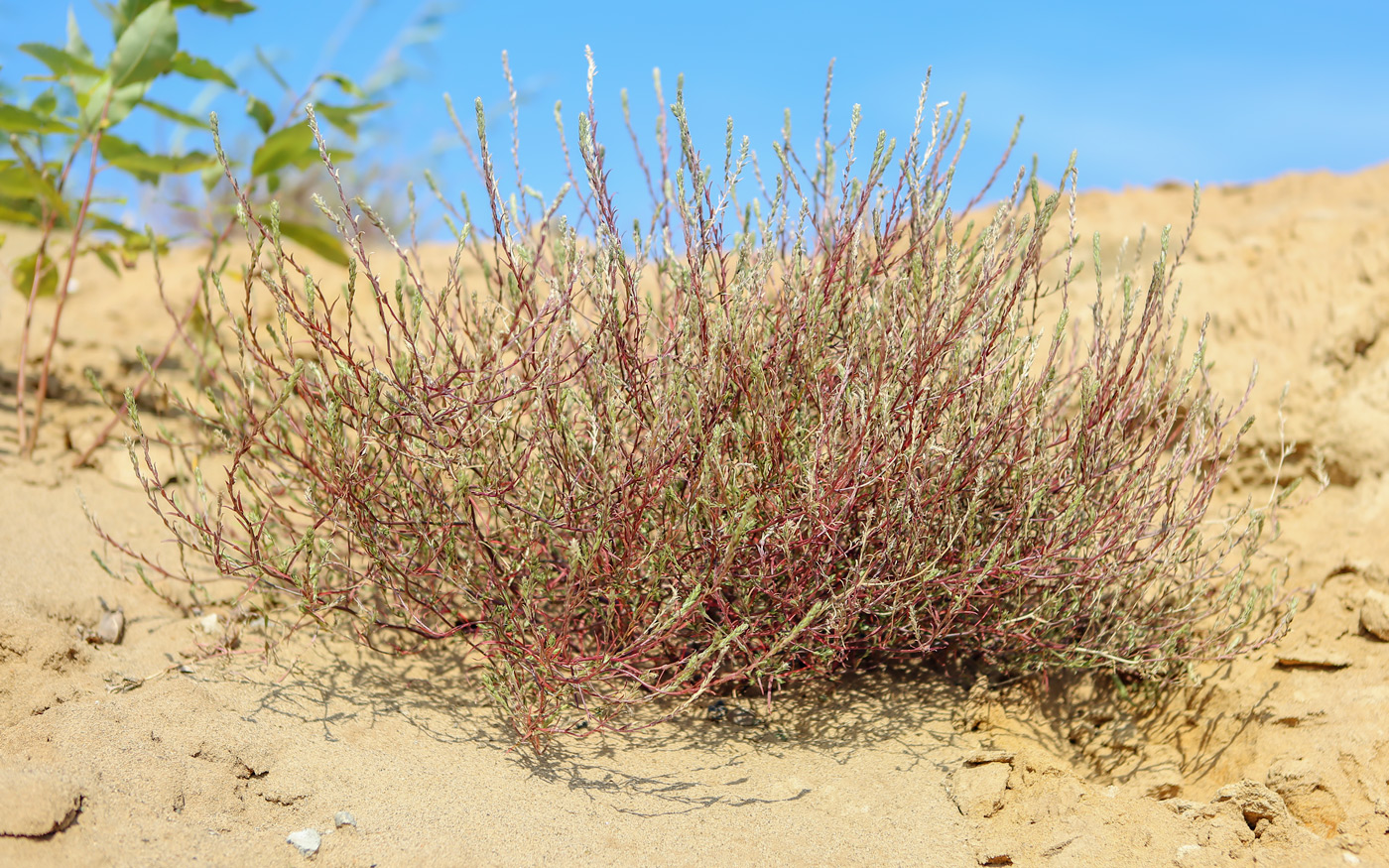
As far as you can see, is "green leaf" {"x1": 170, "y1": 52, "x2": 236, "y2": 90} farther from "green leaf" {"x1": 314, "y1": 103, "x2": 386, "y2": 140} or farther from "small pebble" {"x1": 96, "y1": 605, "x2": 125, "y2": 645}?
"small pebble" {"x1": 96, "y1": 605, "x2": 125, "y2": 645}

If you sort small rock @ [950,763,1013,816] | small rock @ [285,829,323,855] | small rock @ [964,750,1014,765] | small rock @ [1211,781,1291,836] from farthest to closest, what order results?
small rock @ [964,750,1014,765] → small rock @ [950,763,1013,816] → small rock @ [1211,781,1291,836] → small rock @ [285,829,323,855]

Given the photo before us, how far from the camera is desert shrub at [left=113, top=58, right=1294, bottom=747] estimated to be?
8.16ft

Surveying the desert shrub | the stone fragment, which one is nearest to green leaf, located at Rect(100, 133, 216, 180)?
the desert shrub

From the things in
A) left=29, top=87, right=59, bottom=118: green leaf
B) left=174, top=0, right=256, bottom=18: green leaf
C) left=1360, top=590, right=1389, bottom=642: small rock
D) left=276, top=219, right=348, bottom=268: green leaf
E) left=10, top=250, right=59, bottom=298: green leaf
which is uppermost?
left=174, top=0, right=256, bottom=18: green leaf

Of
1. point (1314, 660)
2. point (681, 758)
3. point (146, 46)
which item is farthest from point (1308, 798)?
point (146, 46)

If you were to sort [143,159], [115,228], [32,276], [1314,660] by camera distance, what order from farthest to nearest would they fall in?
[32,276] < [115,228] < [143,159] < [1314,660]

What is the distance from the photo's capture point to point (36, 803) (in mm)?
2156

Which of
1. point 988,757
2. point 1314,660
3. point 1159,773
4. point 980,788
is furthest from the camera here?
point 1314,660

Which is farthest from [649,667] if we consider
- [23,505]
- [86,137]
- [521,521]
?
[86,137]

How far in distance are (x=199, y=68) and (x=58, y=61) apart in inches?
20.1

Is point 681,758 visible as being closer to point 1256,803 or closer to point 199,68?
point 1256,803

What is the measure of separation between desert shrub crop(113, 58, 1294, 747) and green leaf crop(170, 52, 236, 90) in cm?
152

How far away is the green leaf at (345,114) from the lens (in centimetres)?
392

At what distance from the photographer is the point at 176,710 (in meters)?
2.66
